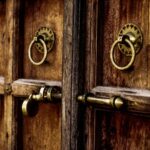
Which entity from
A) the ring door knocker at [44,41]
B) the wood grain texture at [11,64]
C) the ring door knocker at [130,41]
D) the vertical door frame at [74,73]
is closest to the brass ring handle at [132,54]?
the ring door knocker at [130,41]

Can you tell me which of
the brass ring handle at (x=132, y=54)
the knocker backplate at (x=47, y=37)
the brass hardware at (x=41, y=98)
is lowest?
the brass hardware at (x=41, y=98)

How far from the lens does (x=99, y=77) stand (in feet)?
2.78

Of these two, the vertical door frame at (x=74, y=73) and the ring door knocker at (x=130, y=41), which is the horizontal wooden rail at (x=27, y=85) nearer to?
the vertical door frame at (x=74, y=73)

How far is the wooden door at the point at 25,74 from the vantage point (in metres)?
0.96

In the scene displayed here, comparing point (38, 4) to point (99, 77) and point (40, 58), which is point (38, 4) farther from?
point (99, 77)

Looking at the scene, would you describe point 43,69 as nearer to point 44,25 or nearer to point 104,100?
point 44,25

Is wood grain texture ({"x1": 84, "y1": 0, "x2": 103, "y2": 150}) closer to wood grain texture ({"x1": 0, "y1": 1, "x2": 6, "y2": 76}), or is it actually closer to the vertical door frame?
the vertical door frame

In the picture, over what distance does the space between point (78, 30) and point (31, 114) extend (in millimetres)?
237

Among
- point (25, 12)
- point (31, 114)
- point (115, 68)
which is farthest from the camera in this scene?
point (25, 12)

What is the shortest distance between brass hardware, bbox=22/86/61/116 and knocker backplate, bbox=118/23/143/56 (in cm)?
20

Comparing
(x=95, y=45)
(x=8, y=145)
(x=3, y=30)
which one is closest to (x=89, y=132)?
(x=95, y=45)

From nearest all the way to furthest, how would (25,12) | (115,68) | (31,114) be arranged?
1. (115,68)
2. (31,114)
3. (25,12)

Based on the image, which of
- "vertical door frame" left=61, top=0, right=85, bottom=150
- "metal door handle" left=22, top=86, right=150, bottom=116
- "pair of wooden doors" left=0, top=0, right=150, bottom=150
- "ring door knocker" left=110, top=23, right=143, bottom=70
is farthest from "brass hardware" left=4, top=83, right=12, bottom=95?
"ring door knocker" left=110, top=23, right=143, bottom=70

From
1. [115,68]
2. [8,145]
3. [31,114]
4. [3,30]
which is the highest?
[3,30]
